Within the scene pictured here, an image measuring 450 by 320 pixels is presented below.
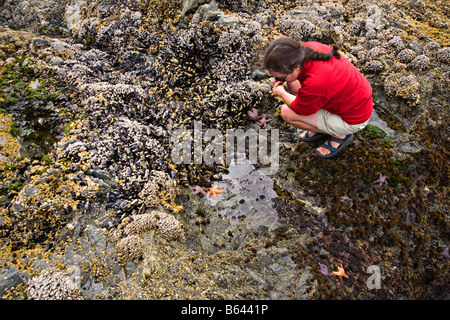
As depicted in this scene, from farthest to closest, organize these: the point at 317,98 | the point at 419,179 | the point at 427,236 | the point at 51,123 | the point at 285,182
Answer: the point at 51,123 < the point at 285,182 < the point at 419,179 < the point at 427,236 < the point at 317,98

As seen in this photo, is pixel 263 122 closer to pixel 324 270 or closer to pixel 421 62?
pixel 324 270

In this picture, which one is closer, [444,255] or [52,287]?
[52,287]

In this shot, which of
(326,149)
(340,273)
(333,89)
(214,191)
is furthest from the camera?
(214,191)

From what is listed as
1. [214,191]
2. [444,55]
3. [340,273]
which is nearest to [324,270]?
[340,273]

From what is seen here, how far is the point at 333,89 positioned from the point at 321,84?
10.7 inches

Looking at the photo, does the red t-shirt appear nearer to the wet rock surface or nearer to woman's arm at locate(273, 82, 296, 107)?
woman's arm at locate(273, 82, 296, 107)

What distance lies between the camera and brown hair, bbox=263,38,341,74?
3662mm

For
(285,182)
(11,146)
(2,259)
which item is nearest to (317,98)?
(285,182)

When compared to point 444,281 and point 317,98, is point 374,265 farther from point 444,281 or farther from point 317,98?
point 317,98

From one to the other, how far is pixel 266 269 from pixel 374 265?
6.32ft

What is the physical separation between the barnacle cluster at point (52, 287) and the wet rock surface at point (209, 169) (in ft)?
0.08

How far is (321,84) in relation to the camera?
3.97 m

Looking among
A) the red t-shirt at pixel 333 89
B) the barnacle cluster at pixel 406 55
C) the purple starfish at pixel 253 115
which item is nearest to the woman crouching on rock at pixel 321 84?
the red t-shirt at pixel 333 89

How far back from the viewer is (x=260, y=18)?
7.79m
